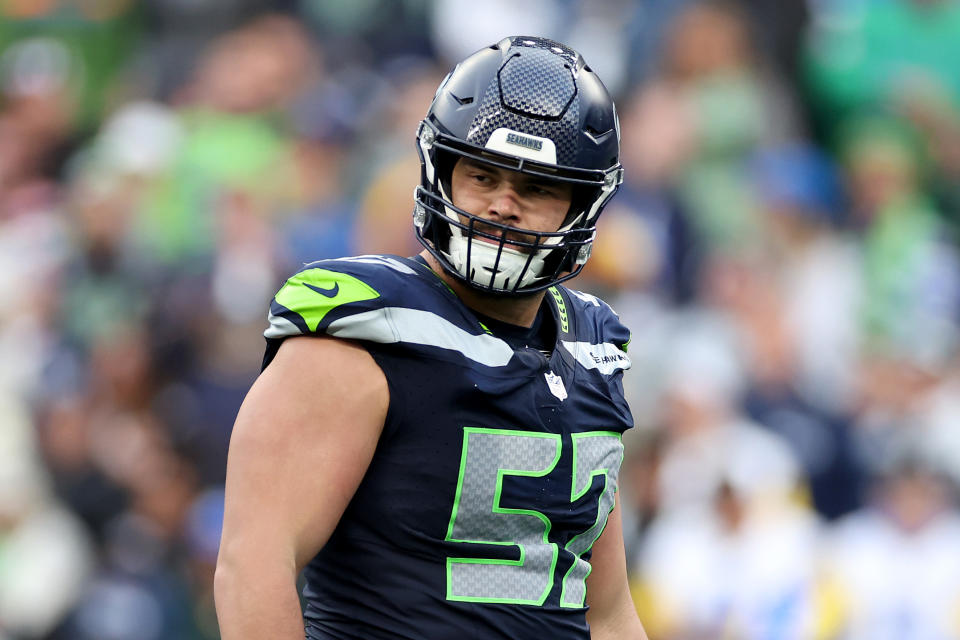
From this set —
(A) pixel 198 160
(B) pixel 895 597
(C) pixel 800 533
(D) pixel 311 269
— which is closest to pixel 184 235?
(A) pixel 198 160

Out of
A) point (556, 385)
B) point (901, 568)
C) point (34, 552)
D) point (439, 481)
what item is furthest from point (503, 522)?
point (34, 552)

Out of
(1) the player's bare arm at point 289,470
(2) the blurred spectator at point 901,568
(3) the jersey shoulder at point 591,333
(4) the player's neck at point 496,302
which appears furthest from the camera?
(2) the blurred spectator at point 901,568

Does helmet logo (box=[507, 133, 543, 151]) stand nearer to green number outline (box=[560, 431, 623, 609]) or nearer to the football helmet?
the football helmet

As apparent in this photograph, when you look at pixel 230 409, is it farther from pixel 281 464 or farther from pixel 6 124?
pixel 281 464

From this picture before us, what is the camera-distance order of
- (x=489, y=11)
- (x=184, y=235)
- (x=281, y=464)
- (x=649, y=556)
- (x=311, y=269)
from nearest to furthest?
(x=281, y=464) < (x=311, y=269) < (x=649, y=556) < (x=184, y=235) < (x=489, y=11)

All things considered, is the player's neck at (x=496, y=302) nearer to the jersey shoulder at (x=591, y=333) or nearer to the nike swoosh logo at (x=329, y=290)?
the jersey shoulder at (x=591, y=333)

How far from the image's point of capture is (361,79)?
7.33 m

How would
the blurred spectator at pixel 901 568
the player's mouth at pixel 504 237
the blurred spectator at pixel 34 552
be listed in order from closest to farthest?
the player's mouth at pixel 504 237
the blurred spectator at pixel 901 568
the blurred spectator at pixel 34 552

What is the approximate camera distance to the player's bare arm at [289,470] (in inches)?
79.5

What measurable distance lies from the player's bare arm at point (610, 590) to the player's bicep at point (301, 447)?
2.42ft

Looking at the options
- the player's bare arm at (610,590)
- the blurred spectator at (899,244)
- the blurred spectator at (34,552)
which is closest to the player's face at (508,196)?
the player's bare arm at (610,590)

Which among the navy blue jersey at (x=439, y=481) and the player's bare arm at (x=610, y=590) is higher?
the navy blue jersey at (x=439, y=481)

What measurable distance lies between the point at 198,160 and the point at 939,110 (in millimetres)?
4096

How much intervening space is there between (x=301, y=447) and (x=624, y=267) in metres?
4.52
